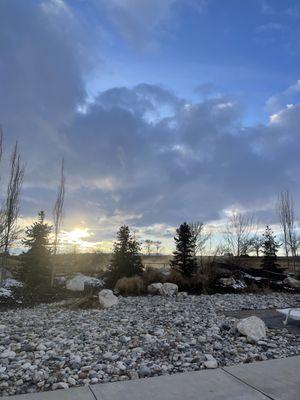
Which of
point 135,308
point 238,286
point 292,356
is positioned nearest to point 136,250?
point 238,286

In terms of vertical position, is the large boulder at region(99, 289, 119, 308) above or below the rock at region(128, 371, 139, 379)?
above

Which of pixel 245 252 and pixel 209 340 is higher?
pixel 245 252

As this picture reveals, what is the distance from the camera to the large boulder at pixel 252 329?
22.0 ft

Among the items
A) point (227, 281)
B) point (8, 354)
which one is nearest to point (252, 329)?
point (8, 354)

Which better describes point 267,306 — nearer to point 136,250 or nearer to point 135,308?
point 135,308

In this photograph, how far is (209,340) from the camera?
261 inches

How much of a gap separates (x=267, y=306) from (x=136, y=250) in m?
7.43

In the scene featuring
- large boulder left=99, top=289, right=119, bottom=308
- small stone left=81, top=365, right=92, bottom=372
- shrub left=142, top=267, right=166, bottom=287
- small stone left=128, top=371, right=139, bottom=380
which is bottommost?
small stone left=128, top=371, right=139, bottom=380

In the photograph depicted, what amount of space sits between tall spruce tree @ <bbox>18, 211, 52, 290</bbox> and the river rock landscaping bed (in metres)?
6.43

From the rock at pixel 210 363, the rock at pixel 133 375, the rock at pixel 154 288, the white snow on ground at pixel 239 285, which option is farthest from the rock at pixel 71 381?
the white snow on ground at pixel 239 285

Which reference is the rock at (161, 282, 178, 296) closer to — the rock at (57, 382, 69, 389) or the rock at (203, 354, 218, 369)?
the rock at (203, 354, 218, 369)

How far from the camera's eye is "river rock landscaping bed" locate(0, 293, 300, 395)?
4.85 metres

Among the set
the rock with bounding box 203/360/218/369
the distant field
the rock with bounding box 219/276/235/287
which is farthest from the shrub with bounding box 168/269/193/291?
the rock with bounding box 203/360/218/369

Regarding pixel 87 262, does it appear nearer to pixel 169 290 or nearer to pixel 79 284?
pixel 79 284
